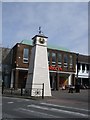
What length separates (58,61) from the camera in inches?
2142

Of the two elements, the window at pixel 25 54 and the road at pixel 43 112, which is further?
the window at pixel 25 54

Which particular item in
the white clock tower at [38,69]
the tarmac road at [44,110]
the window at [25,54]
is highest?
the window at [25,54]

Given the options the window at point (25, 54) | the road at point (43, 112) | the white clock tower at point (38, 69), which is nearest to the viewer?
the road at point (43, 112)

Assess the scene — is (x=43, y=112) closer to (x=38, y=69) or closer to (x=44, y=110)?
(x=44, y=110)

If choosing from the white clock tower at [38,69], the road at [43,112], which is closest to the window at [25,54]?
the white clock tower at [38,69]

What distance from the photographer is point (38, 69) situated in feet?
91.5

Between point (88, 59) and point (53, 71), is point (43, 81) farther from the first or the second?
point (88, 59)

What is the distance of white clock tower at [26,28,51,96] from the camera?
27625 millimetres

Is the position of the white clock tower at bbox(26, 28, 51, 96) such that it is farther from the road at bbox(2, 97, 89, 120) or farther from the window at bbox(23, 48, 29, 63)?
the window at bbox(23, 48, 29, 63)

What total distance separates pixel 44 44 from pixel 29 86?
5120 mm

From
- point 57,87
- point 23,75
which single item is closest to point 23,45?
point 23,75

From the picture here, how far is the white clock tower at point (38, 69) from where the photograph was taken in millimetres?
27625

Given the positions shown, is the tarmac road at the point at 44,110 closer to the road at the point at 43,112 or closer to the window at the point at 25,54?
the road at the point at 43,112

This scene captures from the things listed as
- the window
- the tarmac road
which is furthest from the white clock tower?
the window
